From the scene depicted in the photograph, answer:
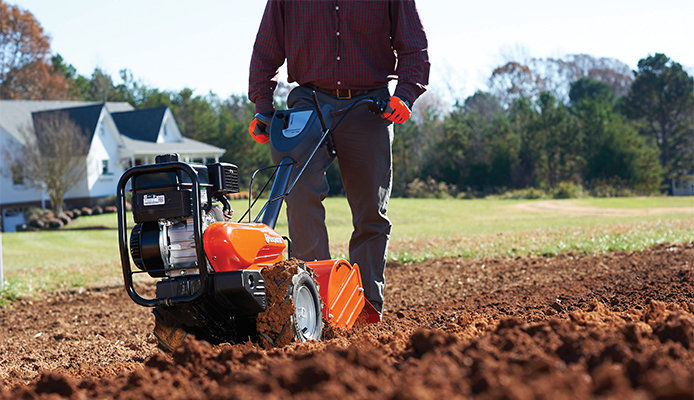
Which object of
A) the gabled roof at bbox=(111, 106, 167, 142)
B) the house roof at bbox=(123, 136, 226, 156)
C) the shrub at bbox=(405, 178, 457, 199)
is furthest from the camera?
the shrub at bbox=(405, 178, 457, 199)

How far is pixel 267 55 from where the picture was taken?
11.6 ft

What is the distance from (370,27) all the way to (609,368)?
96.1 inches

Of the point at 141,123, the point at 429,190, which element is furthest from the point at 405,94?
the point at 141,123

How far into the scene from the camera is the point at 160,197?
2.36 metres

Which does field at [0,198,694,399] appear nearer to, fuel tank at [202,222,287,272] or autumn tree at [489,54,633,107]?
fuel tank at [202,222,287,272]

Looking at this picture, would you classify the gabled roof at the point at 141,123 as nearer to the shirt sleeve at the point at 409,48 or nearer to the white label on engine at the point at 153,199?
the shirt sleeve at the point at 409,48

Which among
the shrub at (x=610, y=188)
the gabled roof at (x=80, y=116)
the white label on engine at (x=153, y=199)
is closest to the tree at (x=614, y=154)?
the shrub at (x=610, y=188)

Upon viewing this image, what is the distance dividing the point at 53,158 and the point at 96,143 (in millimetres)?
3464

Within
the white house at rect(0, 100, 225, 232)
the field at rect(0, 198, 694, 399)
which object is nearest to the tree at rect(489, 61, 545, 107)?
the white house at rect(0, 100, 225, 232)

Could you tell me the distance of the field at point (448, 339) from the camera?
4.63ft

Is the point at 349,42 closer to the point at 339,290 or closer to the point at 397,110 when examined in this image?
the point at 397,110

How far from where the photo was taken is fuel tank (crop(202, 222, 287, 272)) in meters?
2.37

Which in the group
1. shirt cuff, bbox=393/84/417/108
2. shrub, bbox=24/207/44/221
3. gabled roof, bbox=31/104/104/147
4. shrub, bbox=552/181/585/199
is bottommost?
shrub, bbox=24/207/44/221

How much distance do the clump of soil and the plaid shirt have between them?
1.28m
